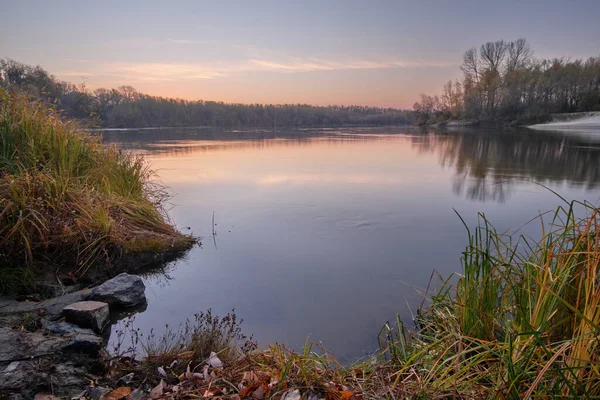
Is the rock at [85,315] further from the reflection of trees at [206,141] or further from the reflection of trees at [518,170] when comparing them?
the reflection of trees at [206,141]

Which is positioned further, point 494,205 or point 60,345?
point 494,205

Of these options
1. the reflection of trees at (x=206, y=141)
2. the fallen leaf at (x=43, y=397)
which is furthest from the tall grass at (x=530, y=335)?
the reflection of trees at (x=206, y=141)

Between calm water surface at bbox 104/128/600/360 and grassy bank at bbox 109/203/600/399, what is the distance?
1.60ft

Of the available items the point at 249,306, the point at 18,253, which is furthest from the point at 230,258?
the point at 18,253

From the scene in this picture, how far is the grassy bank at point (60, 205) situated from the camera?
3338 mm

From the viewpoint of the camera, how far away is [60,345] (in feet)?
7.13

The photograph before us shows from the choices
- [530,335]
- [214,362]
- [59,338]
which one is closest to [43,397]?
[59,338]

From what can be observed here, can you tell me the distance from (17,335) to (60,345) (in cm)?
30

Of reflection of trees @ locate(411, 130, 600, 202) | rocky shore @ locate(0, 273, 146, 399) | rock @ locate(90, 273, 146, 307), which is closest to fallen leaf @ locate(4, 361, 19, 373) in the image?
rocky shore @ locate(0, 273, 146, 399)

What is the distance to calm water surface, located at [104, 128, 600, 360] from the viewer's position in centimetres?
300

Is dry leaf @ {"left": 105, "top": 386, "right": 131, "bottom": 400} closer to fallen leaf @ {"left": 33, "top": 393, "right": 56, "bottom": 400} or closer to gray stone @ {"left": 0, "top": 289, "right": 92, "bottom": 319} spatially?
fallen leaf @ {"left": 33, "top": 393, "right": 56, "bottom": 400}

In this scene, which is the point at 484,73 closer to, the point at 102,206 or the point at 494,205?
the point at 494,205

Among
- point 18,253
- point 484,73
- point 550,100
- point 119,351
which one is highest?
point 484,73

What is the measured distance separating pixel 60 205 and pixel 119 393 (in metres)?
2.80
